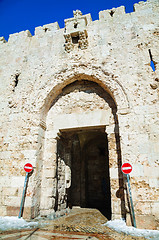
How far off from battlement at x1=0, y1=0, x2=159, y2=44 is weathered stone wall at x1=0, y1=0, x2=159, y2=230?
0.11 feet

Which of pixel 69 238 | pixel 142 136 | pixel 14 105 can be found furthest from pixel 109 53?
pixel 69 238

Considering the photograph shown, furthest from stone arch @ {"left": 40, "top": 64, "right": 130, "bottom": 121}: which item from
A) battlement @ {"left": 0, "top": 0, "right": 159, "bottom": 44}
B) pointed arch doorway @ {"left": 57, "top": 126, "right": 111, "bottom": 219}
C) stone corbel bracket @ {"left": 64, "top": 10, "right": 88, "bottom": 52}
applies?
pointed arch doorway @ {"left": 57, "top": 126, "right": 111, "bottom": 219}

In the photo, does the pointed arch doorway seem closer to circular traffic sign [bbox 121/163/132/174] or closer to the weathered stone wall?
the weathered stone wall

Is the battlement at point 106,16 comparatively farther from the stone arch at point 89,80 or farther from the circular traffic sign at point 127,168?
the circular traffic sign at point 127,168

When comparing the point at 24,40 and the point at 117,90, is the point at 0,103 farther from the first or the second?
the point at 117,90

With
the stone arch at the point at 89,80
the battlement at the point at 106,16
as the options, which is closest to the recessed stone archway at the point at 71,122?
the stone arch at the point at 89,80

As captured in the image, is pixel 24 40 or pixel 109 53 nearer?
pixel 109 53

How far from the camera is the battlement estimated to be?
4.99 meters

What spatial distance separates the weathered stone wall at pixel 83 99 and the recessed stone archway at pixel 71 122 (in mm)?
28

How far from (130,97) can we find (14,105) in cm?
359

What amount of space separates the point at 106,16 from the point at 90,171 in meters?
8.25

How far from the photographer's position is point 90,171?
10109mm

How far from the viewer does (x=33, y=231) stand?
3.18m

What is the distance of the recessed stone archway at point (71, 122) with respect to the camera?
4.38 metres
